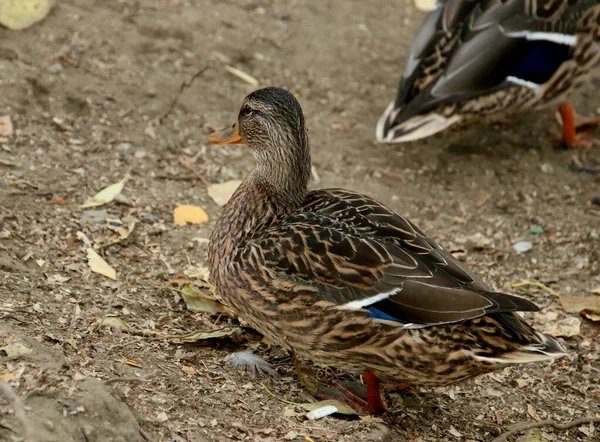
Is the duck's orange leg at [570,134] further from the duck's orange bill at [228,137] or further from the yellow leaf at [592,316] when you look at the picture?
the duck's orange bill at [228,137]

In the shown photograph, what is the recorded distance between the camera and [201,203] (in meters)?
5.12

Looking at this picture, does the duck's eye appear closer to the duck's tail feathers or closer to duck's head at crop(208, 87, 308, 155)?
duck's head at crop(208, 87, 308, 155)

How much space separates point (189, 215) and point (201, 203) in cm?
21

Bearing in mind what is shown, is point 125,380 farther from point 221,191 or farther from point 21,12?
point 21,12

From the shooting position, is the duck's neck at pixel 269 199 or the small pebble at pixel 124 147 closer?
the duck's neck at pixel 269 199

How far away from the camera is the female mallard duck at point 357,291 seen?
3.47 metres

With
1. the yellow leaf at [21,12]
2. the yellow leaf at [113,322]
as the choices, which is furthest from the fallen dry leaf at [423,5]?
the yellow leaf at [113,322]

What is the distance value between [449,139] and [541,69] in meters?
0.87

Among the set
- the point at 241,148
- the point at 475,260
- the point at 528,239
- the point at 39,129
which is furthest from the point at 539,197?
the point at 39,129

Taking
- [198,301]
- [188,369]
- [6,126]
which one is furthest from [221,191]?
[188,369]

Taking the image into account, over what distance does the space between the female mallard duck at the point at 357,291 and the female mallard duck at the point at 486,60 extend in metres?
1.52

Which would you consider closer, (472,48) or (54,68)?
(472,48)

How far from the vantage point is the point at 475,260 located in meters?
5.04

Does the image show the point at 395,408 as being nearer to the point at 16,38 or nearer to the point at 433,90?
the point at 433,90
